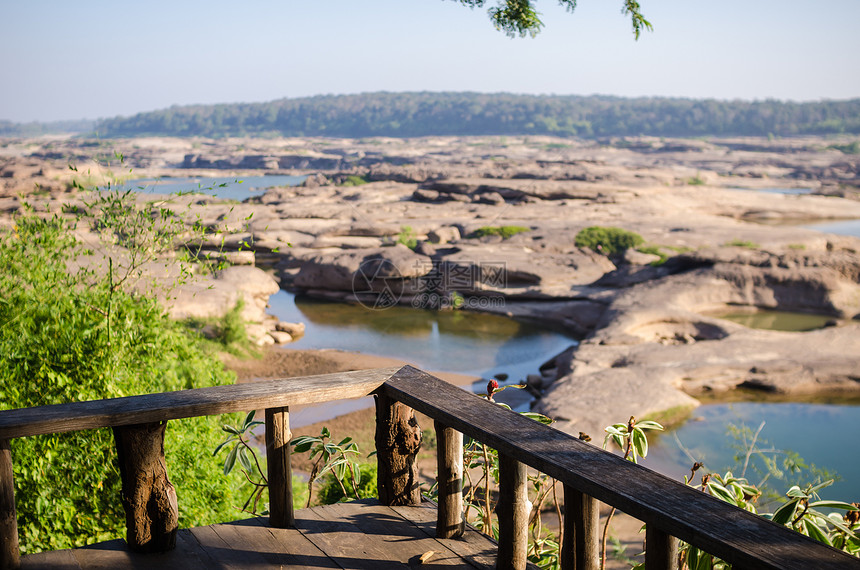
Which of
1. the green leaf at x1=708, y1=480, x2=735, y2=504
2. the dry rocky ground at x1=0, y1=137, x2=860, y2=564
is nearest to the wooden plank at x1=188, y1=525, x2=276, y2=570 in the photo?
the green leaf at x1=708, y1=480, x2=735, y2=504

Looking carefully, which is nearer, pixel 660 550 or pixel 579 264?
pixel 660 550

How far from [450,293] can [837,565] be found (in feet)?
61.8

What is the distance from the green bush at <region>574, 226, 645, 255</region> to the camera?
24047 millimetres

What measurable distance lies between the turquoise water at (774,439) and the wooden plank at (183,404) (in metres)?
7.54

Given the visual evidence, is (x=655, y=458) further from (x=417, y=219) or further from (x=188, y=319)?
(x=417, y=219)

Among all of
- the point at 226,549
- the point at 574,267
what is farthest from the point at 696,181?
the point at 226,549

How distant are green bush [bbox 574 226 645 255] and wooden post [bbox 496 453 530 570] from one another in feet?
72.0

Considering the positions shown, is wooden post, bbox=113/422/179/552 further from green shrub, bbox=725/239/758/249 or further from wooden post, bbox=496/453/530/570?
green shrub, bbox=725/239/758/249

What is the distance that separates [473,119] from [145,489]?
399 ft

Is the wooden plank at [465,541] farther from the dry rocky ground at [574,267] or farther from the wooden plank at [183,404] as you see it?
the dry rocky ground at [574,267]

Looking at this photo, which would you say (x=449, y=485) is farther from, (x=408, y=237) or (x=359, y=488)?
(x=408, y=237)

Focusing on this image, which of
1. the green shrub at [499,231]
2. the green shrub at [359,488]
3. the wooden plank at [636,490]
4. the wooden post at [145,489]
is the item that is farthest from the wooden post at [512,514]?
the green shrub at [499,231]

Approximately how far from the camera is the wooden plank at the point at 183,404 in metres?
2.42

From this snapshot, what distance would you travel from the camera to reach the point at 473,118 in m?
121
